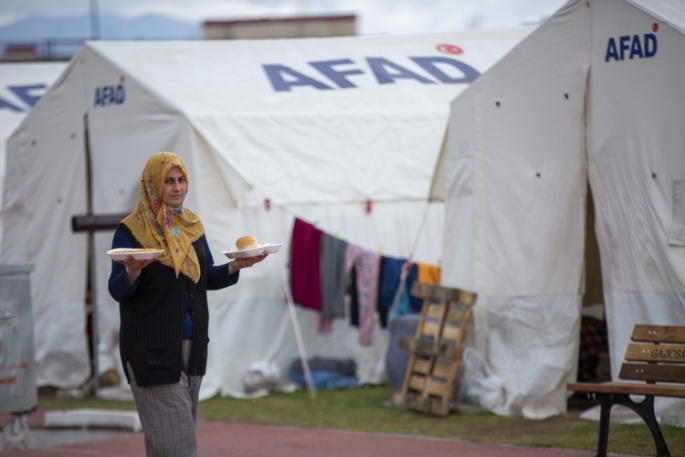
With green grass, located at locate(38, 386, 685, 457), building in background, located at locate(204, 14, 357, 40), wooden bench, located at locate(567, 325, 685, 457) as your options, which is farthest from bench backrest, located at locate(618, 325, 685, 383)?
building in background, located at locate(204, 14, 357, 40)

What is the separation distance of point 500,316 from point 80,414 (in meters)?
4.24

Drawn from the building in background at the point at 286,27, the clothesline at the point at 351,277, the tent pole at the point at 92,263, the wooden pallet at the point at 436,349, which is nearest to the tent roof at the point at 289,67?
the tent pole at the point at 92,263

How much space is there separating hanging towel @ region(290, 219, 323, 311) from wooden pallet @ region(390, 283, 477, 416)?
6.00 feet

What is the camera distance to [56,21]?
36875 millimetres

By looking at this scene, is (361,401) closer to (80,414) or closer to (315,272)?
(315,272)

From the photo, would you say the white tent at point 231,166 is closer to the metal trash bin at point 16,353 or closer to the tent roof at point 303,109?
the tent roof at point 303,109

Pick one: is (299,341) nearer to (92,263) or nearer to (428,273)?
(428,273)

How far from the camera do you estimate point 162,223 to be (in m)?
Result: 4.25

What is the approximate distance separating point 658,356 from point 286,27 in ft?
71.3

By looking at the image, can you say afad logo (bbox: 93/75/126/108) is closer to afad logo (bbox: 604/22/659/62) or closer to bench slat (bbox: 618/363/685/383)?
afad logo (bbox: 604/22/659/62)

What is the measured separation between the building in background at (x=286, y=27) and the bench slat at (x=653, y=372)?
19.3 m

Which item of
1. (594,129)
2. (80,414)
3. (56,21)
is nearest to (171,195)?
(594,129)

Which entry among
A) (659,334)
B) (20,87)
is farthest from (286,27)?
(659,334)

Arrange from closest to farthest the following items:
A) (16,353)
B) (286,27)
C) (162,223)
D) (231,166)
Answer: (162,223) < (16,353) < (231,166) < (286,27)
